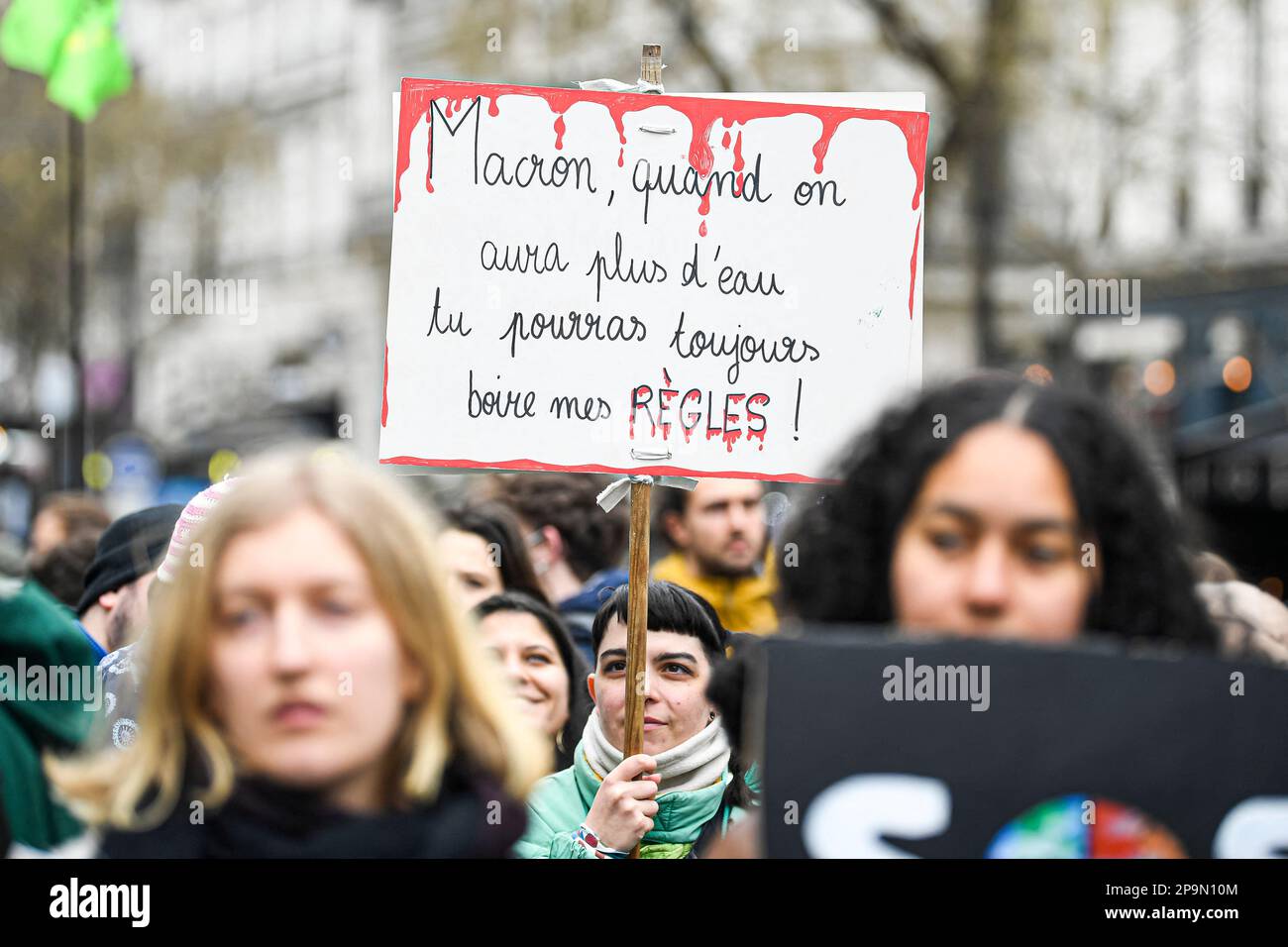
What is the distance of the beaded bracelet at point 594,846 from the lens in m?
2.87

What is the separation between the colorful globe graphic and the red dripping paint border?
73cm

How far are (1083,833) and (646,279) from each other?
1.30m

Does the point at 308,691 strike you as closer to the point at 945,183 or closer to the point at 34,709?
the point at 34,709

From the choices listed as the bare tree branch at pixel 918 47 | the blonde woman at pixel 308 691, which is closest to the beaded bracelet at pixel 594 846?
the blonde woman at pixel 308 691

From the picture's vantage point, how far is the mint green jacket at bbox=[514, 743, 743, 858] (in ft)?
9.77

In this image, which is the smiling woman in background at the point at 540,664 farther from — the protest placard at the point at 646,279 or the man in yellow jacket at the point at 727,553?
the man in yellow jacket at the point at 727,553

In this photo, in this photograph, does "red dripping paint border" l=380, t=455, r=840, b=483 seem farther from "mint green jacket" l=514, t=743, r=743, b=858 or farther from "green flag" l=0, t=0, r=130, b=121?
"green flag" l=0, t=0, r=130, b=121

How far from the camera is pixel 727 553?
3.98 m

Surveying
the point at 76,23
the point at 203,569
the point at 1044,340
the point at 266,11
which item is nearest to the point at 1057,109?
the point at 1044,340

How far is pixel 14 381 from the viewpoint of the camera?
78.1 feet

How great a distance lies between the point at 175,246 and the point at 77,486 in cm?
1453

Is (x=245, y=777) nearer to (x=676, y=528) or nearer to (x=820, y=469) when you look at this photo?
(x=820, y=469)

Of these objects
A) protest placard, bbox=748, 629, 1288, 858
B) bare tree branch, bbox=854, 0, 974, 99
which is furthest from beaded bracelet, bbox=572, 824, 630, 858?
bare tree branch, bbox=854, 0, 974, 99

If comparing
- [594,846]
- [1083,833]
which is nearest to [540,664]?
[594,846]
